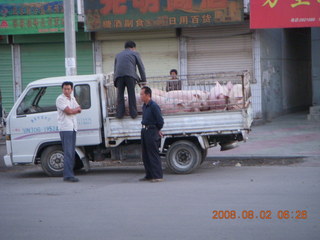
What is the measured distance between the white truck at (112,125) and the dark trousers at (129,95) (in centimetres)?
15

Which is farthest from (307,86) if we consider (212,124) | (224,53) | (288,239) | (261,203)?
(288,239)

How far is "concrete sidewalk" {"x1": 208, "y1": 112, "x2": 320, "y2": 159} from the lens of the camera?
1227 cm

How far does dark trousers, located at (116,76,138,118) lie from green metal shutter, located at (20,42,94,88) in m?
8.71

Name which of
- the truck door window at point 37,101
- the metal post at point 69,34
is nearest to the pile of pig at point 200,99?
the truck door window at point 37,101

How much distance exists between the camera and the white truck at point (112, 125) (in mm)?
10023

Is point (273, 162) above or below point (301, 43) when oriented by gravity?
below

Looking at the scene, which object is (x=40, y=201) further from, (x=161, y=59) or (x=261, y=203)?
Answer: (x=161, y=59)

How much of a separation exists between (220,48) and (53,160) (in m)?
8.93

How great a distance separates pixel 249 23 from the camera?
17.1 meters

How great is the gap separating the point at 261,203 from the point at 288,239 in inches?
65.6

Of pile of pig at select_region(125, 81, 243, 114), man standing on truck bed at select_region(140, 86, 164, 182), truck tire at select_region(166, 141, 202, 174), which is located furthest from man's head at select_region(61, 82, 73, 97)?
truck tire at select_region(166, 141, 202, 174)

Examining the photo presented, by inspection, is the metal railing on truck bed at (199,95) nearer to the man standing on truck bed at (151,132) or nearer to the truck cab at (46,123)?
the truck cab at (46,123)
